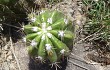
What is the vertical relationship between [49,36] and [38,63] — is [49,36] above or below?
above

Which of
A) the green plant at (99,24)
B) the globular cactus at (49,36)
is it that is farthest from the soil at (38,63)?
the globular cactus at (49,36)

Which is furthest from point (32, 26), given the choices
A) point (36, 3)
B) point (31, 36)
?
point (36, 3)

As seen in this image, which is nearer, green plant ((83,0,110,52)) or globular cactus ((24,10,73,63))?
globular cactus ((24,10,73,63))

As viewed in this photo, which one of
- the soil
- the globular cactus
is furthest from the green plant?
the globular cactus

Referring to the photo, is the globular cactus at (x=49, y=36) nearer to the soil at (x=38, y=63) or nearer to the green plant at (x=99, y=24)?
the soil at (x=38, y=63)

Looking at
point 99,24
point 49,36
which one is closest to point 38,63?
point 49,36

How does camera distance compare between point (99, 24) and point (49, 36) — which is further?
point (99, 24)

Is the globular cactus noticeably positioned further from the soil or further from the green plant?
the green plant

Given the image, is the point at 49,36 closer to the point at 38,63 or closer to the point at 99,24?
the point at 38,63
